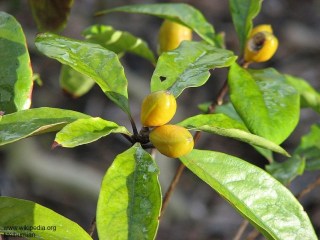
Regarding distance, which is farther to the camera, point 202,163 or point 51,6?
point 51,6

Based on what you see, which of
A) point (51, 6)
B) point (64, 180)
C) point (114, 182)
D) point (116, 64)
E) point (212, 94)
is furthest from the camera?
point (212, 94)

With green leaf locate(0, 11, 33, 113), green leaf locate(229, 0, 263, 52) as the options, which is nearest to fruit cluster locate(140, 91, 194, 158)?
green leaf locate(0, 11, 33, 113)

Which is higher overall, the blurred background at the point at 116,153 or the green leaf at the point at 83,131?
the green leaf at the point at 83,131

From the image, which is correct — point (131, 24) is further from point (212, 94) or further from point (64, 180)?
point (64, 180)

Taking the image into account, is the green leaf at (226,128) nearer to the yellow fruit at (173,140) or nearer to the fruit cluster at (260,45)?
the yellow fruit at (173,140)

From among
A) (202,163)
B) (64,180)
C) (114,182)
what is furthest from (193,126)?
(64,180)

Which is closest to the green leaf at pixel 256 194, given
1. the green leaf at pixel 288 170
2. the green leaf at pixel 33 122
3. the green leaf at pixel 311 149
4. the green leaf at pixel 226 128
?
the green leaf at pixel 226 128

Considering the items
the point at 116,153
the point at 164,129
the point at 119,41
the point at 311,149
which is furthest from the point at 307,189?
the point at 116,153

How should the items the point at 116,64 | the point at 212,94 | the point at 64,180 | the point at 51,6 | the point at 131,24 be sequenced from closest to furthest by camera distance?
the point at 116,64 < the point at 51,6 < the point at 64,180 < the point at 212,94 < the point at 131,24
